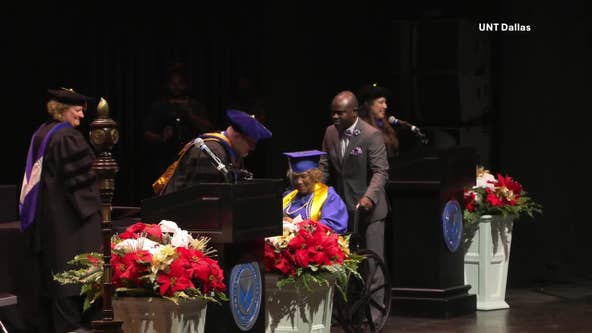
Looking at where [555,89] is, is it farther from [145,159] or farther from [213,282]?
[213,282]

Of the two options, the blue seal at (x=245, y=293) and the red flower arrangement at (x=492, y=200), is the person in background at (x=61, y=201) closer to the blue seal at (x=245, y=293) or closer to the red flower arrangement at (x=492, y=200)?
the blue seal at (x=245, y=293)

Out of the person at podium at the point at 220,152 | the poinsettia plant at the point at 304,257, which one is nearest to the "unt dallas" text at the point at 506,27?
the poinsettia plant at the point at 304,257

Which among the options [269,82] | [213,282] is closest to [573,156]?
[269,82]

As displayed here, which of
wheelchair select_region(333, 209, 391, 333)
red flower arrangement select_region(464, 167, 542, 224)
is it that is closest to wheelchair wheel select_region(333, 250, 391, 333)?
wheelchair select_region(333, 209, 391, 333)

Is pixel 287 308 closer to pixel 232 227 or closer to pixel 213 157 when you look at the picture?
pixel 232 227

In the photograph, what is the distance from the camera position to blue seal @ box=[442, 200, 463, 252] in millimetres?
10164

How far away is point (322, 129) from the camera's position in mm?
12016

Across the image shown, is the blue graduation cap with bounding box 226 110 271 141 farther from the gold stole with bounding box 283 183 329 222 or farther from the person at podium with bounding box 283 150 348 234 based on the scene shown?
the gold stole with bounding box 283 183 329 222

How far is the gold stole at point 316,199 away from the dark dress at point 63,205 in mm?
1148

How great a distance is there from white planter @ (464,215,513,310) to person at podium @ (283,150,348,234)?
96.6 inches

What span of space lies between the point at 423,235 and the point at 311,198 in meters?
1.93

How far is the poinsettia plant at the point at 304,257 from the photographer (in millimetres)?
7344

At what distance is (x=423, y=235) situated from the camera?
10.1 metres

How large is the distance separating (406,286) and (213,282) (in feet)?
13.6
